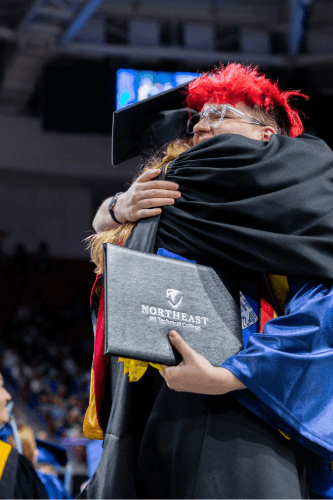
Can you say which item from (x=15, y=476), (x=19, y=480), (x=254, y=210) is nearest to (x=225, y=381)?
(x=254, y=210)

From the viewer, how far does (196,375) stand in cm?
108

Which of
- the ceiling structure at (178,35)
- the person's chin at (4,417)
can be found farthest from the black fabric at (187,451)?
the ceiling structure at (178,35)

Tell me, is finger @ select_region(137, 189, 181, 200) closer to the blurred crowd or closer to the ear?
the ear

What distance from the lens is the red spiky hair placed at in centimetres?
150

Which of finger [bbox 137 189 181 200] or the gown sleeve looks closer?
the gown sleeve

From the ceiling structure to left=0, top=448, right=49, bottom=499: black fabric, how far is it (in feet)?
21.5

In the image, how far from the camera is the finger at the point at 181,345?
3.52ft

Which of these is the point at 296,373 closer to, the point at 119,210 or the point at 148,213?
the point at 148,213

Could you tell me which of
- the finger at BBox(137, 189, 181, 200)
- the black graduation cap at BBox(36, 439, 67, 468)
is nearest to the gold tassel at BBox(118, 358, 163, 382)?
the finger at BBox(137, 189, 181, 200)

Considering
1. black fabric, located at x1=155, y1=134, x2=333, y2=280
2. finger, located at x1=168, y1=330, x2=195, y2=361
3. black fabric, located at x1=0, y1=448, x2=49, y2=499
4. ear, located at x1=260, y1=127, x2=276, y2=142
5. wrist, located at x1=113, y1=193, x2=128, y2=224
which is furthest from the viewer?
black fabric, located at x1=0, y1=448, x2=49, y2=499

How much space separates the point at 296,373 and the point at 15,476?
5.33 feet

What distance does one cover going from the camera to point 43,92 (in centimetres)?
850

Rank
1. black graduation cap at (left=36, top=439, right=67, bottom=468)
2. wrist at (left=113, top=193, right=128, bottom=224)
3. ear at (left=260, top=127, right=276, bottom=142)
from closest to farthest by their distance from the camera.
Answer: wrist at (left=113, top=193, right=128, bottom=224) → ear at (left=260, top=127, right=276, bottom=142) → black graduation cap at (left=36, top=439, right=67, bottom=468)

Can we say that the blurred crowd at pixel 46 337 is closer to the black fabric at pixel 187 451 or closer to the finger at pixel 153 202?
the black fabric at pixel 187 451
